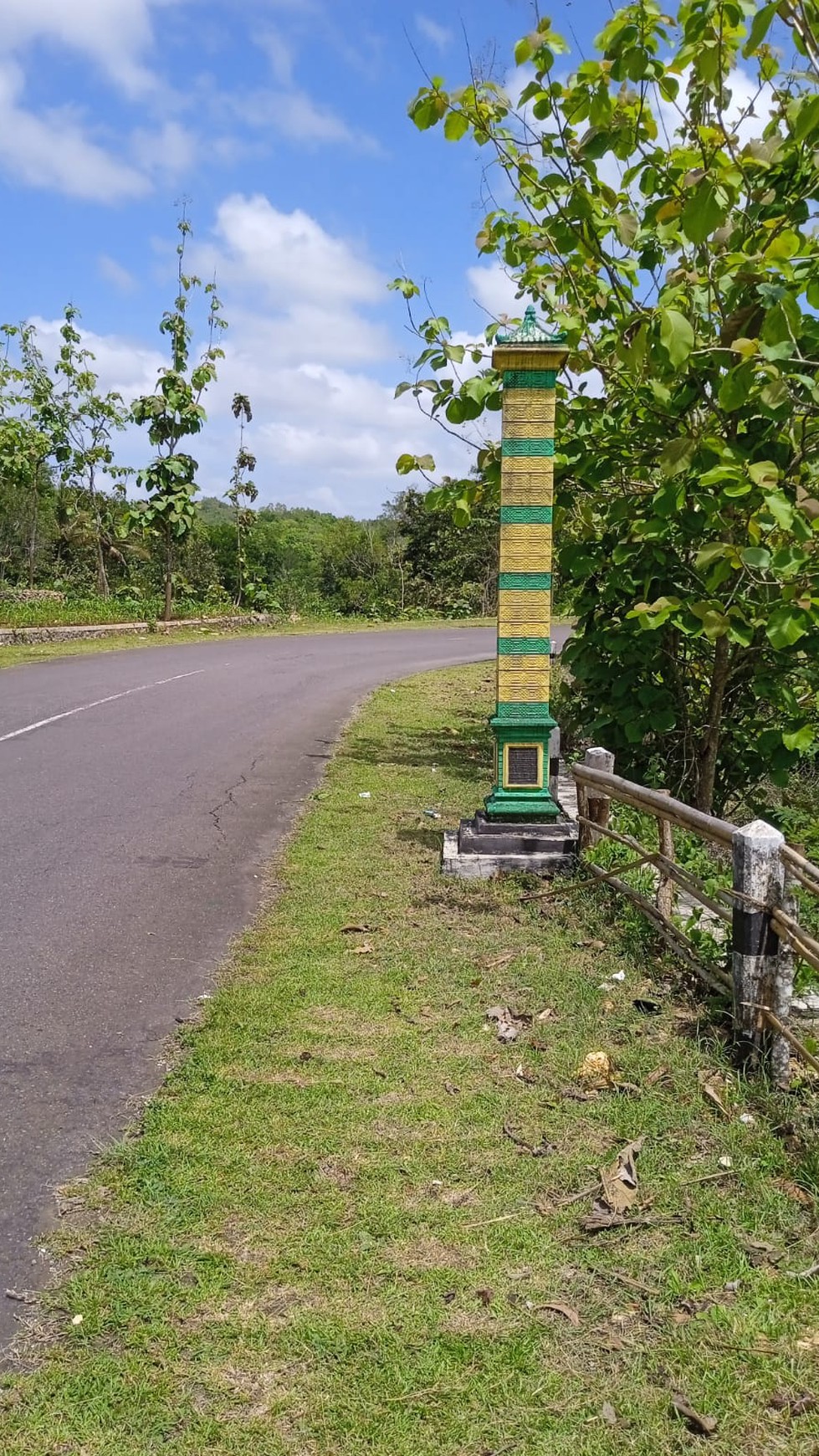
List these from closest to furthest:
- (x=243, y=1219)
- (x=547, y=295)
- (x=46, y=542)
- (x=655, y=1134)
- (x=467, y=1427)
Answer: (x=467, y=1427), (x=243, y=1219), (x=655, y=1134), (x=547, y=295), (x=46, y=542)

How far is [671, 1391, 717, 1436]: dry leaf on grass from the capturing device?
95.0 inches

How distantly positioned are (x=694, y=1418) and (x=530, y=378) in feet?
17.6

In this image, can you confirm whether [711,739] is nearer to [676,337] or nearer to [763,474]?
[763,474]

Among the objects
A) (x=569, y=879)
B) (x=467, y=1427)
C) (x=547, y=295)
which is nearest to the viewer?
(x=467, y=1427)

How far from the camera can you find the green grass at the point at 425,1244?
246cm

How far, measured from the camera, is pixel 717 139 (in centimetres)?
606

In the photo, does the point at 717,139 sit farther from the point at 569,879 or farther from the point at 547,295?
the point at 569,879

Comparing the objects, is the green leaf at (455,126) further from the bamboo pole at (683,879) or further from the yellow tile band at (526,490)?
the bamboo pole at (683,879)

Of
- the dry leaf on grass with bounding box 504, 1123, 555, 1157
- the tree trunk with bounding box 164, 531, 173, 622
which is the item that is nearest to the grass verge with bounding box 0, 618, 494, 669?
the tree trunk with bounding box 164, 531, 173, 622

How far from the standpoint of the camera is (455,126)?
6.36 m

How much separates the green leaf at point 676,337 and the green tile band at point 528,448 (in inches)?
102

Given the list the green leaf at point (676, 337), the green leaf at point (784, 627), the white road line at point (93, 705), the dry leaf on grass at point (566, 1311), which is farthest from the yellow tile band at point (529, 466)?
the white road line at point (93, 705)

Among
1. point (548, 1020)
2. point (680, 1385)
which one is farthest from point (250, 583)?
point (680, 1385)

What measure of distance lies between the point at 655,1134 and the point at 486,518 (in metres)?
30.2
